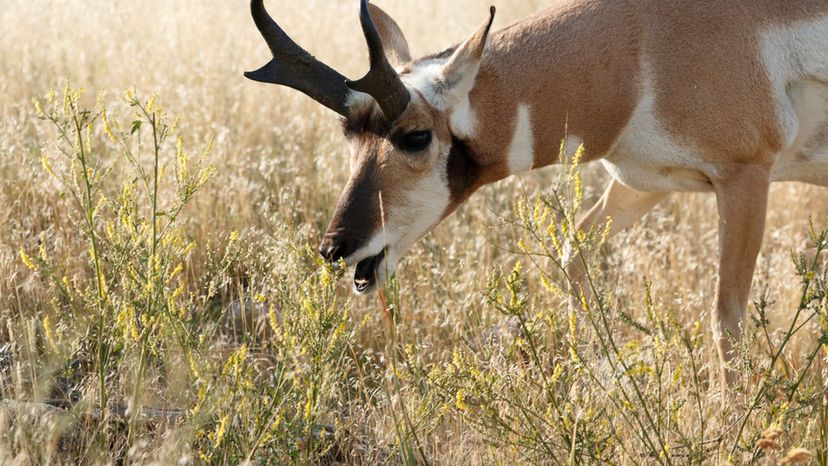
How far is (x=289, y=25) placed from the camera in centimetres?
1061

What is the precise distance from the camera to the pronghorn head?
4.21 m

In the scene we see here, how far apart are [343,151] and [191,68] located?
2065mm

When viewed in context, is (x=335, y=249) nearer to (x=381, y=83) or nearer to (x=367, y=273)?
(x=367, y=273)

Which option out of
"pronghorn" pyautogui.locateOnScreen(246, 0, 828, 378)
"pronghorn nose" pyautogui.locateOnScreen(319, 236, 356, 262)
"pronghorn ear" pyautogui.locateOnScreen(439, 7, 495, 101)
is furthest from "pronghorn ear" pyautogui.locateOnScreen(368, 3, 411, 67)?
"pronghorn nose" pyautogui.locateOnScreen(319, 236, 356, 262)

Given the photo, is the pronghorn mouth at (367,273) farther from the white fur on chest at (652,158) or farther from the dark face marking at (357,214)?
the white fur on chest at (652,158)

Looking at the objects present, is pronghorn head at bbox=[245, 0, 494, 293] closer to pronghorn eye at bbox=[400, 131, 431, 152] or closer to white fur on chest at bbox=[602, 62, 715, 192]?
pronghorn eye at bbox=[400, 131, 431, 152]

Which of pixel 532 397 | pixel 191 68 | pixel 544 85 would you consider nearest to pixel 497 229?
pixel 544 85

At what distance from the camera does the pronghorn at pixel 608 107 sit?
14.2 ft

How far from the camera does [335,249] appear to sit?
4121 millimetres

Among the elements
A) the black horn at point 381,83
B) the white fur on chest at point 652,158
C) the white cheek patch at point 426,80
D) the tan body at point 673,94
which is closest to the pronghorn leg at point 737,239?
the tan body at point 673,94

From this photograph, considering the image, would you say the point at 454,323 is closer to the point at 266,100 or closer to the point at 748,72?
the point at 748,72

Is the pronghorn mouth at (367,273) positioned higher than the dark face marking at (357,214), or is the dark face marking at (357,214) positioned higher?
the dark face marking at (357,214)

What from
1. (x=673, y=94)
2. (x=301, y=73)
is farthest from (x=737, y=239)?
(x=301, y=73)

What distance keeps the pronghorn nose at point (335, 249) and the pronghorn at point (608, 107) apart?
153mm
